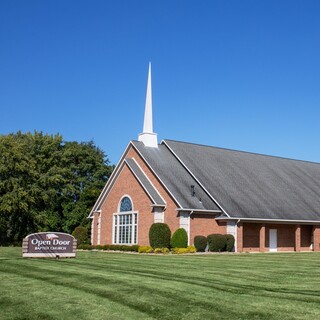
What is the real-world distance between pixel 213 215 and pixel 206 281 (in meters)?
21.9

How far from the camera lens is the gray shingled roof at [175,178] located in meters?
33.7

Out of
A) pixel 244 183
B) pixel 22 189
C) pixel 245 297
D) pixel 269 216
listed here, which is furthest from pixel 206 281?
pixel 22 189

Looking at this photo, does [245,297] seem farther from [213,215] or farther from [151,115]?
[151,115]

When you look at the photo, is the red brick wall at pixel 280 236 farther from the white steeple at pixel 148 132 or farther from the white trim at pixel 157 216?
the white steeple at pixel 148 132

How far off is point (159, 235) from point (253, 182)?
1071cm

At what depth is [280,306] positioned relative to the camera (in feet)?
29.3

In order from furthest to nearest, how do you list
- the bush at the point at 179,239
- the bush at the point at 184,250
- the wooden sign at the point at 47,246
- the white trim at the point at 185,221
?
the white trim at the point at 185,221, the bush at the point at 179,239, the bush at the point at 184,250, the wooden sign at the point at 47,246

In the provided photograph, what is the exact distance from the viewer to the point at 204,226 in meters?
33.8

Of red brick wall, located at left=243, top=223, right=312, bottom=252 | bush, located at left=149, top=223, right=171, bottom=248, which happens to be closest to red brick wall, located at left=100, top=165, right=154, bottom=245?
bush, located at left=149, top=223, right=171, bottom=248

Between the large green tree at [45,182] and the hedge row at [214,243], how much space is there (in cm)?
1941

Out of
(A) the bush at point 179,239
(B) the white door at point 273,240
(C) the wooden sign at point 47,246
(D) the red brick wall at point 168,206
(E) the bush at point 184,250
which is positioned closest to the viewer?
(C) the wooden sign at point 47,246

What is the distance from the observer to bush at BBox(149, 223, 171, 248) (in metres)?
32.2

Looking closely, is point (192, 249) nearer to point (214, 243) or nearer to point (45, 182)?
point (214, 243)

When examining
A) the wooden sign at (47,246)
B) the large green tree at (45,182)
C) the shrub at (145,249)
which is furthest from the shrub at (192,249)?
the large green tree at (45,182)
